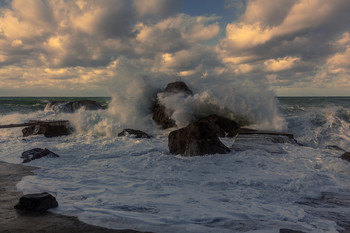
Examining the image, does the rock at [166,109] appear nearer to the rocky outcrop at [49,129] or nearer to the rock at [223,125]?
the rock at [223,125]

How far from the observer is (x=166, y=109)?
37.3 feet

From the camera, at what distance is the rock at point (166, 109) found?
1112cm

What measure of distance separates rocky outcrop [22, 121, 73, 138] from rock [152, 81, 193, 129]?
380 cm

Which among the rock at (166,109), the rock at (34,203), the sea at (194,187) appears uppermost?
the rock at (166,109)

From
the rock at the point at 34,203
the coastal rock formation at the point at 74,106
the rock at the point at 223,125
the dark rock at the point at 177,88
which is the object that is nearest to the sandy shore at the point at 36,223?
the rock at the point at 34,203

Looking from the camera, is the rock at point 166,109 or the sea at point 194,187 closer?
the sea at point 194,187

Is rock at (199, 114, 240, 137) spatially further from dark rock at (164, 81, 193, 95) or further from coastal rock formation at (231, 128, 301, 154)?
dark rock at (164, 81, 193, 95)

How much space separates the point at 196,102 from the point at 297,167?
21.1 feet

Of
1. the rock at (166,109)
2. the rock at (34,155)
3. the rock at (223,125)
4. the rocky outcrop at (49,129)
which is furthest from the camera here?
the rock at (166,109)

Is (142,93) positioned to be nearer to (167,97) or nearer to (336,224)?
(167,97)

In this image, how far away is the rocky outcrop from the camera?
34.1 feet

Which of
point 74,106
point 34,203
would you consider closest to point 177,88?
point 34,203

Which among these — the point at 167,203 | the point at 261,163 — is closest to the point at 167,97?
the point at 261,163

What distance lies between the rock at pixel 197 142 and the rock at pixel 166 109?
14.4 feet
